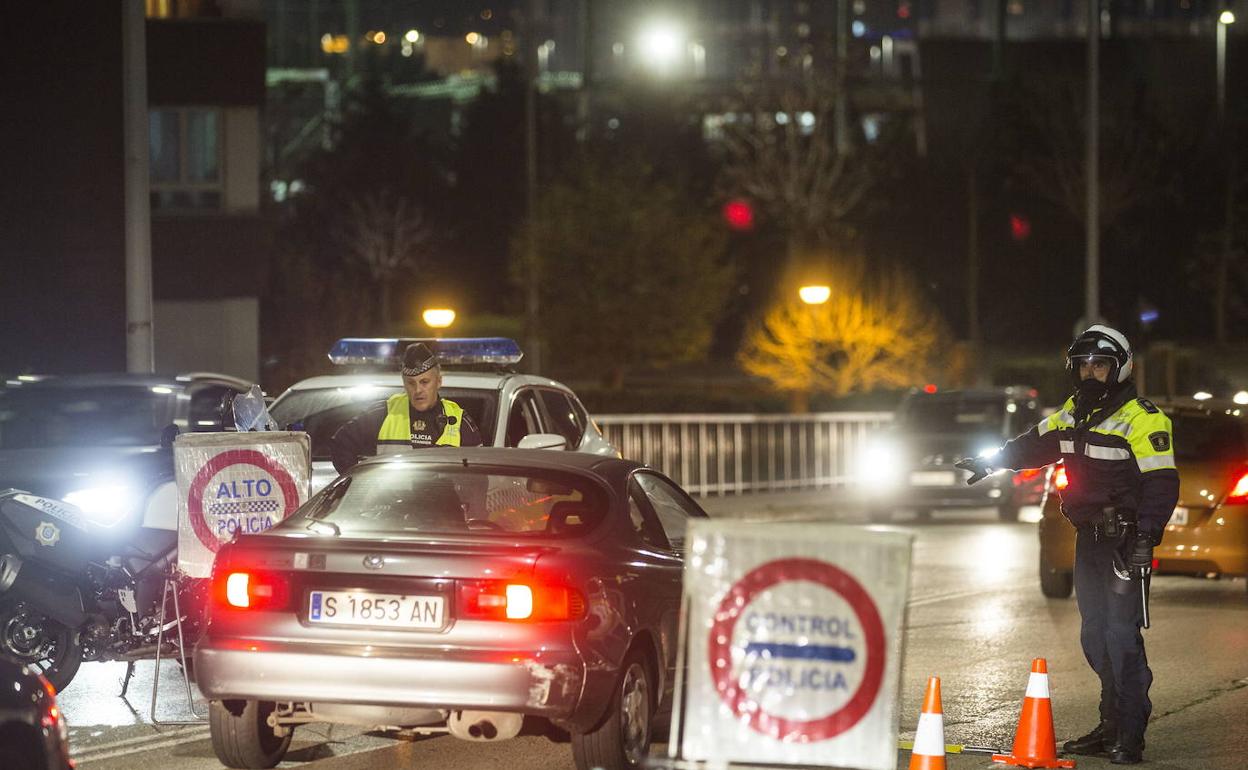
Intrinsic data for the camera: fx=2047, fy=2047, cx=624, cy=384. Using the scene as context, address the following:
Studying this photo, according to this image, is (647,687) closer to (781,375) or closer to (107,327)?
(107,327)

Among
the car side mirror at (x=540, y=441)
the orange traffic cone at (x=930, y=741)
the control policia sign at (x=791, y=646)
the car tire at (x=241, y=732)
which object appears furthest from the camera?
the car side mirror at (x=540, y=441)

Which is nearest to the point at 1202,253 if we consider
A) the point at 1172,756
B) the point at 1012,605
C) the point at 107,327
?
the point at 107,327

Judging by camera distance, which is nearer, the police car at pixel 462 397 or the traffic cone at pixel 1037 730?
the traffic cone at pixel 1037 730

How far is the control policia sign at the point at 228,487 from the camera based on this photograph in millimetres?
9883

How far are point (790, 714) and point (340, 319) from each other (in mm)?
39636

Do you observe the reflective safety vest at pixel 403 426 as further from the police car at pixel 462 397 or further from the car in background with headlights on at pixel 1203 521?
the car in background with headlights on at pixel 1203 521

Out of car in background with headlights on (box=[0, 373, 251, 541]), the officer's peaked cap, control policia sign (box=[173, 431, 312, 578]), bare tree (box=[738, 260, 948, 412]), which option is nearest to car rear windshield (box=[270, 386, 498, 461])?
car in background with headlights on (box=[0, 373, 251, 541])

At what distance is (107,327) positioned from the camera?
26.8 m

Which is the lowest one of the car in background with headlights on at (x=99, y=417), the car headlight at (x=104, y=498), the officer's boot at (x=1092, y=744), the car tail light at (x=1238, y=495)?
the officer's boot at (x=1092, y=744)

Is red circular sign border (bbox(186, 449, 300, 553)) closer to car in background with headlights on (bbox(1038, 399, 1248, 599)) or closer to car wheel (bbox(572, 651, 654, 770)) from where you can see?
car wheel (bbox(572, 651, 654, 770))

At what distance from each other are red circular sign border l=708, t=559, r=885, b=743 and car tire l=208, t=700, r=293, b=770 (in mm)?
2869

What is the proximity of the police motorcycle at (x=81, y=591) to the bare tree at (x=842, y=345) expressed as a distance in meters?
27.0

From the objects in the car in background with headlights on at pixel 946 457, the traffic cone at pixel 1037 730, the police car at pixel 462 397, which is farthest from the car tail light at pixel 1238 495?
the car in background with headlights on at pixel 946 457

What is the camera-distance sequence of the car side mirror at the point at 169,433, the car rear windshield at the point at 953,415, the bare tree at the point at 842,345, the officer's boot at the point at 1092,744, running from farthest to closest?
the bare tree at the point at 842,345, the car rear windshield at the point at 953,415, the car side mirror at the point at 169,433, the officer's boot at the point at 1092,744
